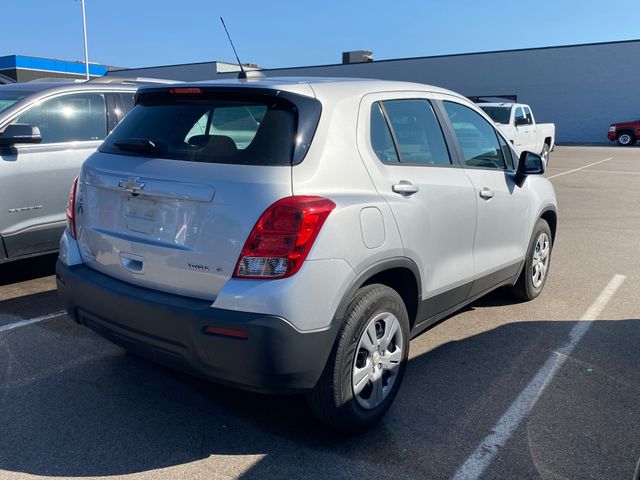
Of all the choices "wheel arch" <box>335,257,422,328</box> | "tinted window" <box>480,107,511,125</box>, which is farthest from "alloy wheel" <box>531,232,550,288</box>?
"tinted window" <box>480,107,511,125</box>

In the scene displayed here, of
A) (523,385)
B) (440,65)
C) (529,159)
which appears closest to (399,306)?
(523,385)

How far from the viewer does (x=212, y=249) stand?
273 centimetres

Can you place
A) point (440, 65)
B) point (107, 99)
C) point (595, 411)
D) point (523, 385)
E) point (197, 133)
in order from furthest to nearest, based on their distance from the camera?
point (440, 65)
point (107, 99)
point (523, 385)
point (595, 411)
point (197, 133)

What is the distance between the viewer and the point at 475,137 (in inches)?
170

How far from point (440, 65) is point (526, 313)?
35973mm

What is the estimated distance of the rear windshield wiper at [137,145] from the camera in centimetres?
312

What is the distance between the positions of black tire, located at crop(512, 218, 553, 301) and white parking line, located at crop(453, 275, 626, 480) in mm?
467

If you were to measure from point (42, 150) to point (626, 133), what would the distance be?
31065 mm

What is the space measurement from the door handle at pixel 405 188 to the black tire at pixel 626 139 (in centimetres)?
3117

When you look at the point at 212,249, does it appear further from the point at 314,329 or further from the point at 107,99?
the point at 107,99

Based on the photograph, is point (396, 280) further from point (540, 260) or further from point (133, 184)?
point (540, 260)

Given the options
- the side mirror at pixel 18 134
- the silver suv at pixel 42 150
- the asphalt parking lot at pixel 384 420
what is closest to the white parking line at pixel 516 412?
the asphalt parking lot at pixel 384 420

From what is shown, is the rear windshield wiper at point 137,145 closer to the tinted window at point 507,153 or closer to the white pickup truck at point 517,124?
the tinted window at point 507,153

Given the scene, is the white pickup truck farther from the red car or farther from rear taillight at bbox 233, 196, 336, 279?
the red car
